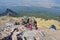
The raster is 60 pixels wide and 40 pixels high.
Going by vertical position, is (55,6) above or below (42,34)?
below

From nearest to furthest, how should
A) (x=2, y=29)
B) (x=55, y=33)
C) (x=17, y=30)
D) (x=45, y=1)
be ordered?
(x=55, y=33)
(x=17, y=30)
(x=2, y=29)
(x=45, y=1)

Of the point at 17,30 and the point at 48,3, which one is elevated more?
the point at 17,30

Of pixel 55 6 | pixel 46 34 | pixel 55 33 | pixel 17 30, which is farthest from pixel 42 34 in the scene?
pixel 55 6

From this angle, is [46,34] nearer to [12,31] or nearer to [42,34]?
[42,34]

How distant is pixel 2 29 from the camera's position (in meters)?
14.8

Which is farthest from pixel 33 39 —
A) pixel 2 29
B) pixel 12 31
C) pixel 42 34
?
pixel 2 29

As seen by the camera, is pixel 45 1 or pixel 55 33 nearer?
pixel 55 33

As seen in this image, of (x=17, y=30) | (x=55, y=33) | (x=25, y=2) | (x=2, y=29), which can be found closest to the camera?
(x=55, y=33)

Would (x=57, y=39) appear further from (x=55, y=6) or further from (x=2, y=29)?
(x=55, y=6)

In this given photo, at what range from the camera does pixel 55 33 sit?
1230 centimetres

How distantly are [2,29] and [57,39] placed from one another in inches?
185

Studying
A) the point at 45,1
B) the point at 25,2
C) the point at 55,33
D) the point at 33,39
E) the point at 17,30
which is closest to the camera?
the point at 33,39

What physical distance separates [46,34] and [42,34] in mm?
235

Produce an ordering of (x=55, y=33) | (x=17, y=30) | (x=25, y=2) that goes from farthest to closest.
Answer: (x=25, y=2) → (x=17, y=30) → (x=55, y=33)
